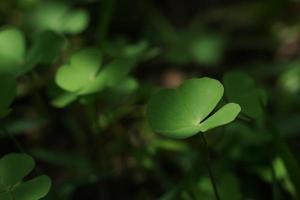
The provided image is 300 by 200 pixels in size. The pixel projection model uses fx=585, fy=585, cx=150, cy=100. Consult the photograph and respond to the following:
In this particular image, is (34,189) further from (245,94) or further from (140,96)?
(140,96)

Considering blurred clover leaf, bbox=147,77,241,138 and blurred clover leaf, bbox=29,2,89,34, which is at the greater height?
blurred clover leaf, bbox=147,77,241,138

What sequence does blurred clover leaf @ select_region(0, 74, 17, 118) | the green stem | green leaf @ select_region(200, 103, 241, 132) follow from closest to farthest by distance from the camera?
green leaf @ select_region(200, 103, 241, 132) < blurred clover leaf @ select_region(0, 74, 17, 118) < the green stem

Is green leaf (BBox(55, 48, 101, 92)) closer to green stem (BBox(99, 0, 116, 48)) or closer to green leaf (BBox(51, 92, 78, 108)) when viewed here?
green leaf (BBox(51, 92, 78, 108))

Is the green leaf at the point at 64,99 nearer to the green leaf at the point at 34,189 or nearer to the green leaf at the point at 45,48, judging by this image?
the green leaf at the point at 45,48

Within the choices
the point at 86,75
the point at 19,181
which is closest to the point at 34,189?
the point at 19,181

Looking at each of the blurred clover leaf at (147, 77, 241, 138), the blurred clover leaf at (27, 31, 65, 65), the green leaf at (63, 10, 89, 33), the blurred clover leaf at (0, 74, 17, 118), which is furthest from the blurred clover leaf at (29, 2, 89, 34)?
the blurred clover leaf at (147, 77, 241, 138)

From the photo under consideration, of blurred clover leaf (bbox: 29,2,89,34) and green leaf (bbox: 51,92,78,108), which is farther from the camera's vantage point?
blurred clover leaf (bbox: 29,2,89,34)

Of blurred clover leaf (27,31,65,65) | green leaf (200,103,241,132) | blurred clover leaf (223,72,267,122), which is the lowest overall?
blurred clover leaf (223,72,267,122)
